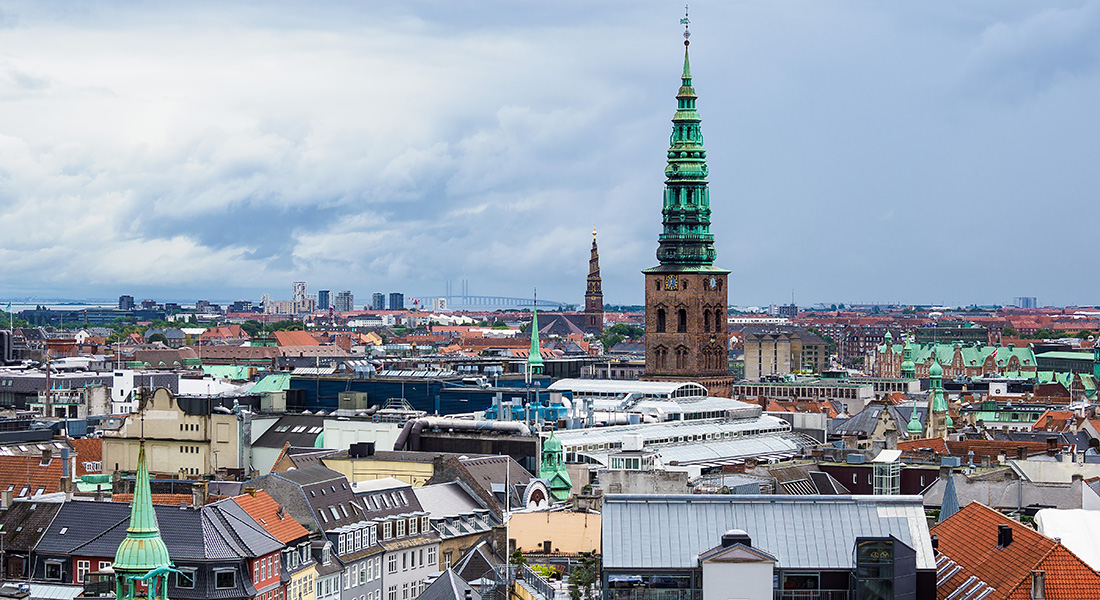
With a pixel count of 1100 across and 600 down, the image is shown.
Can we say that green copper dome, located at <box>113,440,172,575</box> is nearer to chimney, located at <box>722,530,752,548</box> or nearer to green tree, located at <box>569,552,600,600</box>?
Result: chimney, located at <box>722,530,752,548</box>

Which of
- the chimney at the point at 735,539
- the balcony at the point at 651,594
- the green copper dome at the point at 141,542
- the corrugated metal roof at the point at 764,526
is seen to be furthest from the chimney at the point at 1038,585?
the green copper dome at the point at 141,542

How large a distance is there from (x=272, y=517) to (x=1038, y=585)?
1076 inches

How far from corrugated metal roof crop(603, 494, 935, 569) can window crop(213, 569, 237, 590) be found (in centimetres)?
1459

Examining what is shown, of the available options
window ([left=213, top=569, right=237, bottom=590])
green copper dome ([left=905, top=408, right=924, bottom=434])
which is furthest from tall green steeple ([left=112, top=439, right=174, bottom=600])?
green copper dome ([left=905, top=408, right=924, bottom=434])

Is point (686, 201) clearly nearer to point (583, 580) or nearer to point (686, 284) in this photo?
point (686, 284)

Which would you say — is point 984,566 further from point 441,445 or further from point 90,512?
point 441,445

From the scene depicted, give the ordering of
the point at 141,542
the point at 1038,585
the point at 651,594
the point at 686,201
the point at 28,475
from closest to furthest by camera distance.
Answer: the point at 141,542 < the point at 651,594 < the point at 1038,585 < the point at 28,475 < the point at 686,201

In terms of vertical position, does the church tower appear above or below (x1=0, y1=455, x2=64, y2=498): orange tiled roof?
above

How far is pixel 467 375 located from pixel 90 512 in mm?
92752

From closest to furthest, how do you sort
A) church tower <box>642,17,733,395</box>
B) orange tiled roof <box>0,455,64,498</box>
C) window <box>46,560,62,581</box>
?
1. window <box>46,560,62,581</box>
2. orange tiled roof <box>0,455,64,498</box>
3. church tower <box>642,17,733,395</box>

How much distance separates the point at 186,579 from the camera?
202ft

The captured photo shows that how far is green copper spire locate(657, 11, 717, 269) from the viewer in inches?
6481

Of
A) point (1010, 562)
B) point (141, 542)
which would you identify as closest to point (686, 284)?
point (1010, 562)

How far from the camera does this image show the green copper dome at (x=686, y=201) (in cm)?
16462
